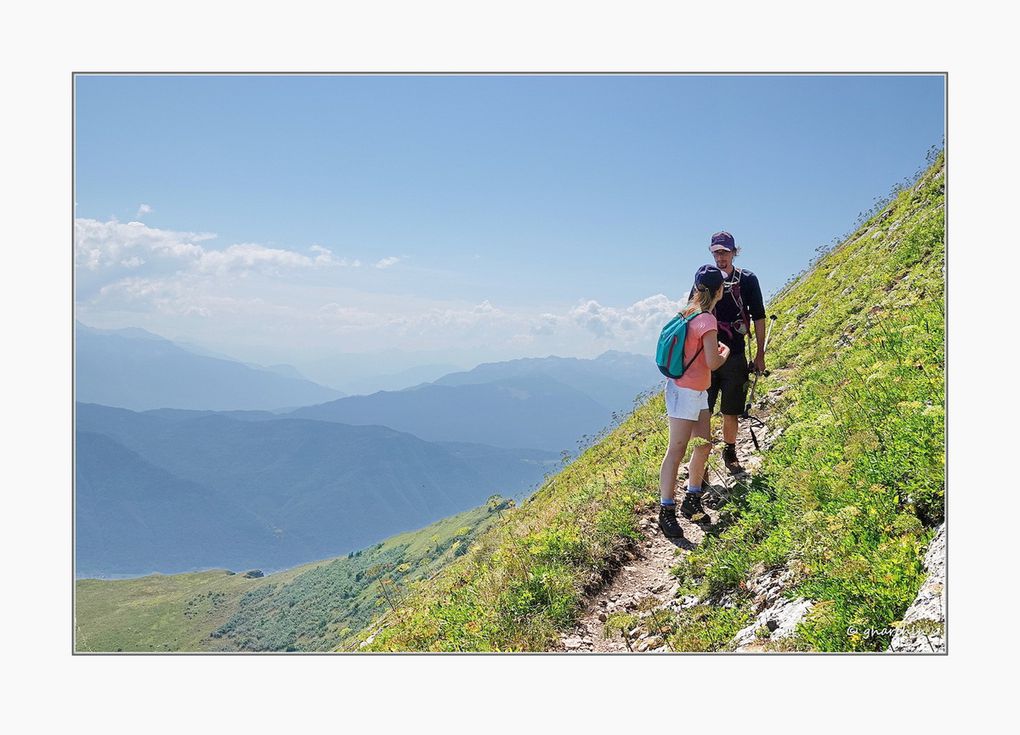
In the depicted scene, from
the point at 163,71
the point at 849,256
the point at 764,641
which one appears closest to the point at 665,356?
the point at 764,641

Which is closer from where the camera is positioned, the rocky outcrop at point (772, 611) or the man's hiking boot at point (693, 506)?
the rocky outcrop at point (772, 611)

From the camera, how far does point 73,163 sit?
7.30m

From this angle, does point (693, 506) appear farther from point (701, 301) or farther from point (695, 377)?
point (701, 301)

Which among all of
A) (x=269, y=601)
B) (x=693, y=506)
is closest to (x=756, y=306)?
(x=693, y=506)

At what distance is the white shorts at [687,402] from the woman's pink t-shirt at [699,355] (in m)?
0.05

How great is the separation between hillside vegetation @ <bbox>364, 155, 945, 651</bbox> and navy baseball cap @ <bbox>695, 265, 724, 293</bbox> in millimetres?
1940

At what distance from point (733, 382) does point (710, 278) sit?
57.0 inches

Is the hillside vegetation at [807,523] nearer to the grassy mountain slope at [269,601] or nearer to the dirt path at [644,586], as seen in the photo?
the dirt path at [644,586]

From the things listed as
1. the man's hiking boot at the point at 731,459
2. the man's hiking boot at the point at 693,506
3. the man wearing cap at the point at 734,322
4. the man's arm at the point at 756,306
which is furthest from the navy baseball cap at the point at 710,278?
the man's hiking boot at the point at 693,506

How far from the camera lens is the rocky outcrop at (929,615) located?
167 inches

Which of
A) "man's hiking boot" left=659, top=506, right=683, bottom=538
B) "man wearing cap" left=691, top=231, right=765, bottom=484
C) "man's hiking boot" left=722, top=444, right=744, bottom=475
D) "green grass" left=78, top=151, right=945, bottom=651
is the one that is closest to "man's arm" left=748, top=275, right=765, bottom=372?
"man wearing cap" left=691, top=231, right=765, bottom=484

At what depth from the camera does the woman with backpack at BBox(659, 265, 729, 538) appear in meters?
6.29

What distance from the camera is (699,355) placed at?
251 inches
